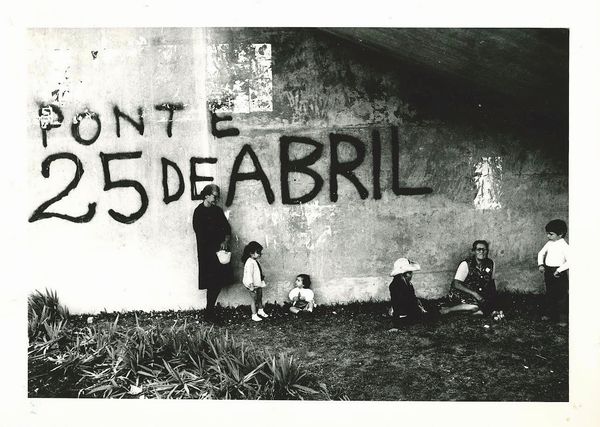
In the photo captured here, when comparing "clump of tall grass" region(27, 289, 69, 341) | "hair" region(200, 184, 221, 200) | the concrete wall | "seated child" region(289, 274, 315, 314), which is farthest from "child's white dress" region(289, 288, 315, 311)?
"clump of tall grass" region(27, 289, 69, 341)

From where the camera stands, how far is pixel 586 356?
3.84 meters

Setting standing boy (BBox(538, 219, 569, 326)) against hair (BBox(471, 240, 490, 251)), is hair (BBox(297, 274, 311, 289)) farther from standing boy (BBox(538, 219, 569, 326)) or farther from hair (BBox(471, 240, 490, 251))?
standing boy (BBox(538, 219, 569, 326))

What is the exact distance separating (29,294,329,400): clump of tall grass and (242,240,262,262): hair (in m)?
0.80

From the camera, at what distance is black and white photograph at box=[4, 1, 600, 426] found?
4410 mm

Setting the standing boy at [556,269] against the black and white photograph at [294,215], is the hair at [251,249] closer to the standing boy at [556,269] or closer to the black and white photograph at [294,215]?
the black and white photograph at [294,215]

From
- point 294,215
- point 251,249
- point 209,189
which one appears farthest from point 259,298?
point 209,189

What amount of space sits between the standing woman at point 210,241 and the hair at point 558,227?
2984 mm

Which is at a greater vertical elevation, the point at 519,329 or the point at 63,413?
the point at 519,329

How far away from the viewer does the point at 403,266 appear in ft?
16.6

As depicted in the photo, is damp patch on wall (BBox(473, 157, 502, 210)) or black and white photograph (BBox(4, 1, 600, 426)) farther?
damp patch on wall (BBox(473, 157, 502, 210))

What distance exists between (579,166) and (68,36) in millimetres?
4322

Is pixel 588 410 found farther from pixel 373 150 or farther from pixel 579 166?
pixel 373 150
